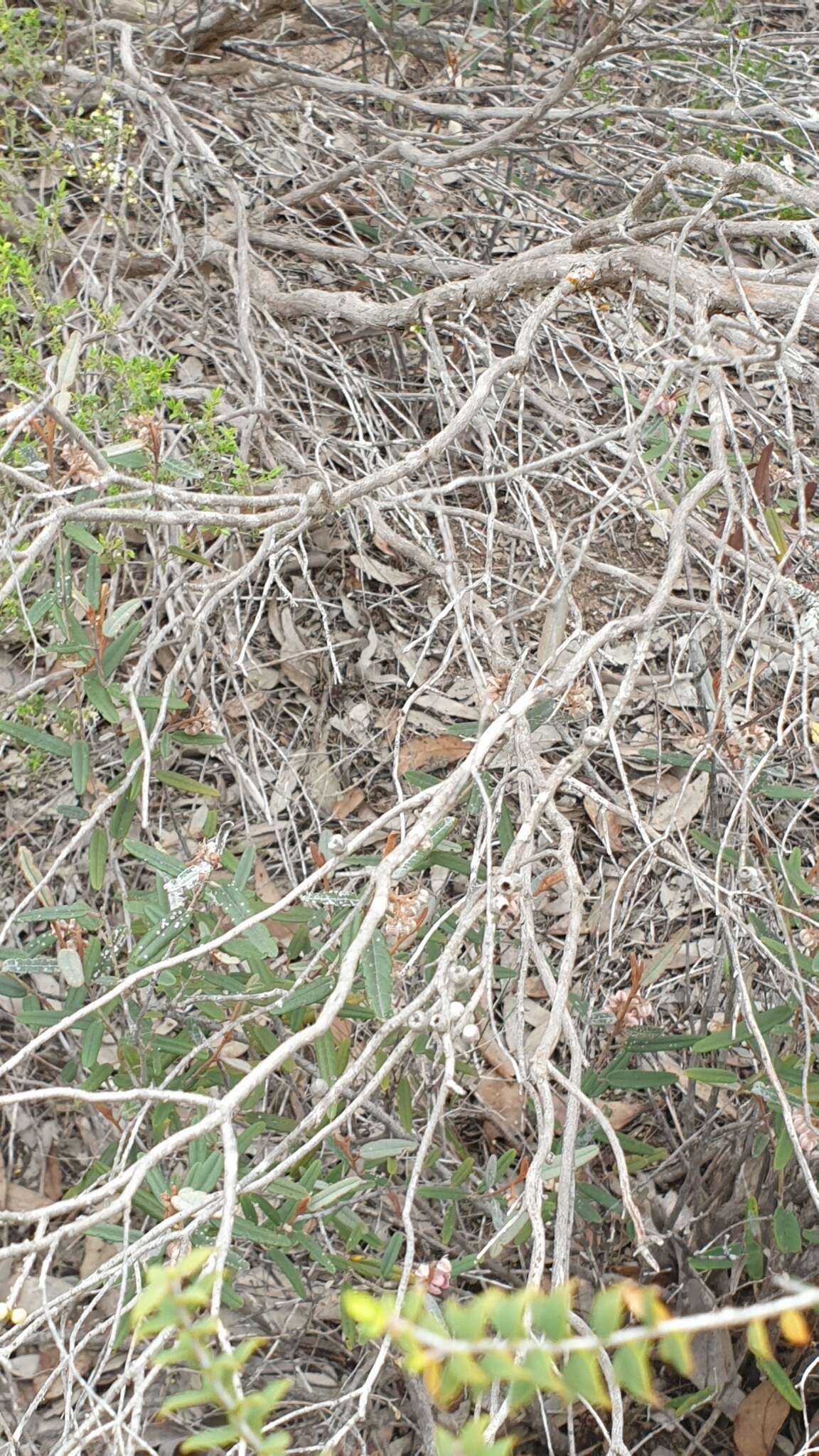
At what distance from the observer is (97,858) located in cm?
198

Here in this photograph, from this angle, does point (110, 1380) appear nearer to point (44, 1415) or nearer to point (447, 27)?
point (44, 1415)

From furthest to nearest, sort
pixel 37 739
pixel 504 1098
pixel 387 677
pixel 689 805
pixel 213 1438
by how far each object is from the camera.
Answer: pixel 387 677 → pixel 689 805 → pixel 504 1098 → pixel 37 739 → pixel 213 1438

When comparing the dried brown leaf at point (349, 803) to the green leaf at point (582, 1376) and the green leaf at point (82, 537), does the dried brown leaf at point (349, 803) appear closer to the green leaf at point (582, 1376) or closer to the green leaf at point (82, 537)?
the green leaf at point (82, 537)

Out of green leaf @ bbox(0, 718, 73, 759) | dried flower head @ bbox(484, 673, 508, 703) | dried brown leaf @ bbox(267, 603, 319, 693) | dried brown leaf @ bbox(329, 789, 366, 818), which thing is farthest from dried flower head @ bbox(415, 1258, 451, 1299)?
dried brown leaf @ bbox(267, 603, 319, 693)

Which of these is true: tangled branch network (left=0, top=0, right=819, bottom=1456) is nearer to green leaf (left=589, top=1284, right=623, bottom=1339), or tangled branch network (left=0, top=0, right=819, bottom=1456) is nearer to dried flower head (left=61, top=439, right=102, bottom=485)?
dried flower head (left=61, top=439, right=102, bottom=485)

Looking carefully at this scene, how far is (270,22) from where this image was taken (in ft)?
11.1

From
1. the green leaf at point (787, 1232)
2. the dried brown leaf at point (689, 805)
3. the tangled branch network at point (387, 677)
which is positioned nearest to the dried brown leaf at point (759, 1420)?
the tangled branch network at point (387, 677)

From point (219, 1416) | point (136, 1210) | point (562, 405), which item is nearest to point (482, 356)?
point (562, 405)

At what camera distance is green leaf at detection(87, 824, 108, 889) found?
196 cm

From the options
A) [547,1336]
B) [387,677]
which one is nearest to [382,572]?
[387,677]

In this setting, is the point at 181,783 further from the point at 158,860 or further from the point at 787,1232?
the point at 787,1232

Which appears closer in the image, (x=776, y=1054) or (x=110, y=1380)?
(x=776, y=1054)

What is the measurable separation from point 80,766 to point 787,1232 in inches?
47.1

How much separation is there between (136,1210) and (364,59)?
2.83 meters
